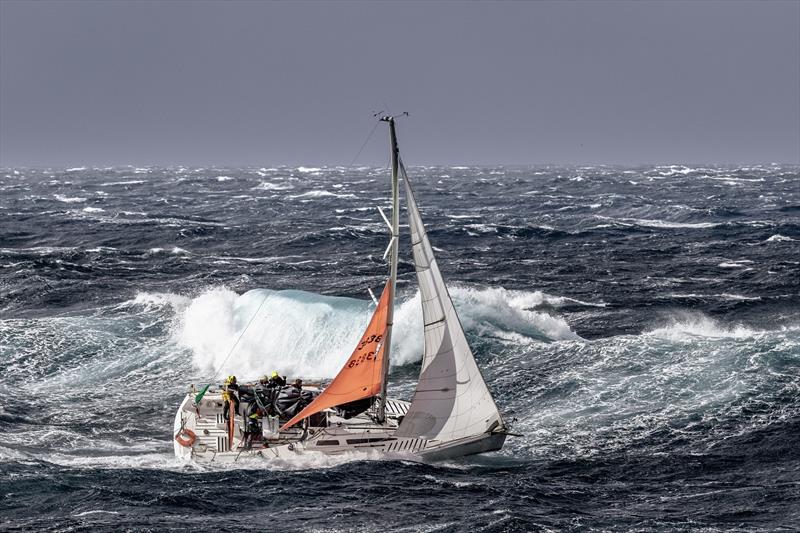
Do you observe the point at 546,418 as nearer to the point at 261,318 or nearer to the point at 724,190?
the point at 261,318

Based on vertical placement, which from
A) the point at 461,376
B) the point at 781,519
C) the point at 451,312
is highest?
the point at 451,312

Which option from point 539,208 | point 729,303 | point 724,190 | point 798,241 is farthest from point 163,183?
point 729,303

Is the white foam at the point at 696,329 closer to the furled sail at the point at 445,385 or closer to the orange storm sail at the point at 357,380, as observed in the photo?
the furled sail at the point at 445,385

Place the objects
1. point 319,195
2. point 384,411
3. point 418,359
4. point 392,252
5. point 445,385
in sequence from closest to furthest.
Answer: point 392,252 < point 445,385 < point 384,411 < point 418,359 < point 319,195

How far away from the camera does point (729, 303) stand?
49344 millimetres

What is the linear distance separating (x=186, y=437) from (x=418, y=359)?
14835mm

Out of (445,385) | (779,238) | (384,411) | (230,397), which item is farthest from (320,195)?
(445,385)

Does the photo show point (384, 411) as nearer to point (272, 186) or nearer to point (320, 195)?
point (320, 195)

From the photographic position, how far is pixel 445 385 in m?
27.0

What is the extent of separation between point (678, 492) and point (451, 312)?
328 inches

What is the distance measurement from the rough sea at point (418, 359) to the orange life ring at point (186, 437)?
0.70 meters

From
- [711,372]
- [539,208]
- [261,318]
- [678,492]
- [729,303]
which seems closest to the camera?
[678,492]

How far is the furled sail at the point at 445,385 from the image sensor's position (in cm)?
2630

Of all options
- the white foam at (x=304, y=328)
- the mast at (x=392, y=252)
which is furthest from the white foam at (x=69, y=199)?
the mast at (x=392, y=252)
